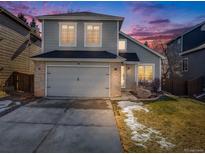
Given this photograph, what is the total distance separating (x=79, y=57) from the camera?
14086 millimetres

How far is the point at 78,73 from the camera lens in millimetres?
14297

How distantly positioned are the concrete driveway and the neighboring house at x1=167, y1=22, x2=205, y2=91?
40.8ft

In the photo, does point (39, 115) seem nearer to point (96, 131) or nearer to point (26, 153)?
point (96, 131)

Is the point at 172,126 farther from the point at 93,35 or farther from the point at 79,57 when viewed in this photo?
the point at 93,35

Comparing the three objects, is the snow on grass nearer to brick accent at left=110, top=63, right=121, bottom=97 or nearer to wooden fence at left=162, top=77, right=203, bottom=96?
brick accent at left=110, top=63, right=121, bottom=97

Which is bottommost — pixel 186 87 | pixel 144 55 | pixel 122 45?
pixel 186 87

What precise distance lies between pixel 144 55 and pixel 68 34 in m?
7.46

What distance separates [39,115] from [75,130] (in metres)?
2.64

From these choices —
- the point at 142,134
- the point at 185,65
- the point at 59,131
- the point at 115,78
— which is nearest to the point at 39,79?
the point at 115,78

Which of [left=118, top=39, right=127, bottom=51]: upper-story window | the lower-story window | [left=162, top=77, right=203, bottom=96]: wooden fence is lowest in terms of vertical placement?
[left=162, top=77, right=203, bottom=96]: wooden fence

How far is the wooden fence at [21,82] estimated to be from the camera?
16094 millimetres

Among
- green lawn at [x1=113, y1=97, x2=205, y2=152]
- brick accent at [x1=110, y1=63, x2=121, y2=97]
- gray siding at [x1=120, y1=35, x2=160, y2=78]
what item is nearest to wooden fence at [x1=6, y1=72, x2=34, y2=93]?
brick accent at [x1=110, y1=63, x2=121, y2=97]

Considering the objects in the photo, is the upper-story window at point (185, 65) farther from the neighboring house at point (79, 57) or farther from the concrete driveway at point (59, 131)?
the concrete driveway at point (59, 131)

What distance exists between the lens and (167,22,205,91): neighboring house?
746 inches
